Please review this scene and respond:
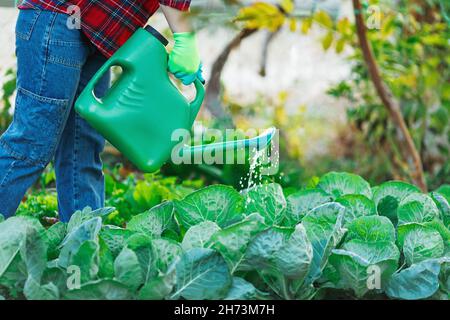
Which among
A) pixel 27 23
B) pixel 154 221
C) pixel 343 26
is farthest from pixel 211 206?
pixel 343 26

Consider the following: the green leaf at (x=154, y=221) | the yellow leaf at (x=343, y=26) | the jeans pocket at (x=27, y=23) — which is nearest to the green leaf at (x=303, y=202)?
the green leaf at (x=154, y=221)

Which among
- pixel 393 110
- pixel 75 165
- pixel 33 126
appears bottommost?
pixel 393 110

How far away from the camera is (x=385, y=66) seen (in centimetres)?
421

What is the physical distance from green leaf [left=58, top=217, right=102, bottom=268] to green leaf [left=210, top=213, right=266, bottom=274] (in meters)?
0.26

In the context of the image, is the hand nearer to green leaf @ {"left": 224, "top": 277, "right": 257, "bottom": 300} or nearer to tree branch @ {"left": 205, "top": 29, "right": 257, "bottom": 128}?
green leaf @ {"left": 224, "top": 277, "right": 257, "bottom": 300}

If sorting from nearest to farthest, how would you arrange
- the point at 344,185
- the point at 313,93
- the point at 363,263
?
1. the point at 363,263
2. the point at 344,185
3. the point at 313,93

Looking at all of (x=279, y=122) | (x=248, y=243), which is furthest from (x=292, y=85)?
(x=248, y=243)

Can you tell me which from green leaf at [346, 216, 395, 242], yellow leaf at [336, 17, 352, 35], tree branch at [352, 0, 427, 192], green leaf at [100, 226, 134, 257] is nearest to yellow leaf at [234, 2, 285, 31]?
yellow leaf at [336, 17, 352, 35]

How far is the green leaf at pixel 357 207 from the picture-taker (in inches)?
79.9

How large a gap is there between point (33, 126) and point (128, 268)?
640 mm

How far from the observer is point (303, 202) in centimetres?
212

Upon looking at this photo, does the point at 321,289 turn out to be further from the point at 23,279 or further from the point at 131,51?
the point at 131,51

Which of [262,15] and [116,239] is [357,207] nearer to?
[116,239]
